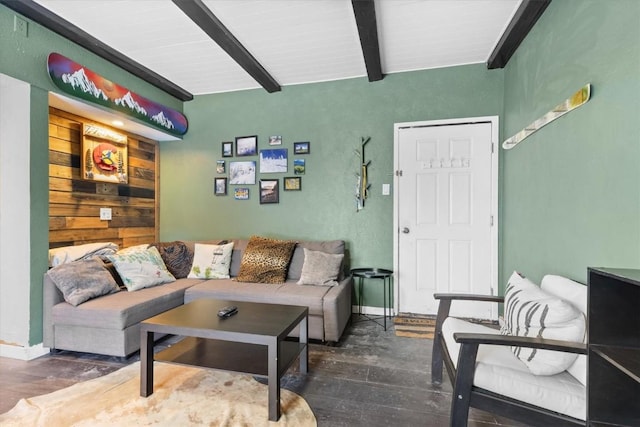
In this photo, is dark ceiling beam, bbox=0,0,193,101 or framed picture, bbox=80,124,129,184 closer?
dark ceiling beam, bbox=0,0,193,101

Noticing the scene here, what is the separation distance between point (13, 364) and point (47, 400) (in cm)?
78

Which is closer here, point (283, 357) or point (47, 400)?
point (47, 400)

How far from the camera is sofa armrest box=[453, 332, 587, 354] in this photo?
1.18 metres

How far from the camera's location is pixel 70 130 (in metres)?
2.79

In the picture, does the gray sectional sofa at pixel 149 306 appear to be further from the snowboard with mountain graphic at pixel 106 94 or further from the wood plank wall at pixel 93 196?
the snowboard with mountain graphic at pixel 106 94

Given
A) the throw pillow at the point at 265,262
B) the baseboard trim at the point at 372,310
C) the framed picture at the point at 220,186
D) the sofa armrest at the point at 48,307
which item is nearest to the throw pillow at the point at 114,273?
the sofa armrest at the point at 48,307

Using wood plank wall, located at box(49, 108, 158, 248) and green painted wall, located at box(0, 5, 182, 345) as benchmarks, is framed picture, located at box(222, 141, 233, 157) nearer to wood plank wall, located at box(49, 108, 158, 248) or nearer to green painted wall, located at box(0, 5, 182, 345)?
wood plank wall, located at box(49, 108, 158, 248)

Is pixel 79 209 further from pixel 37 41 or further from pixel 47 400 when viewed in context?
pixel 47 400

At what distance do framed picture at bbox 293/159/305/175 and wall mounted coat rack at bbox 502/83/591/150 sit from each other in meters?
2.10

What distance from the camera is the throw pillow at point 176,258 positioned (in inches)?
126

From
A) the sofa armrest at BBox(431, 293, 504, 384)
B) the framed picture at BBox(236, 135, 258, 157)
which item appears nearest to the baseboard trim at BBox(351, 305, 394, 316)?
the sofa armrest at BBox(431, 293, 504, 384)

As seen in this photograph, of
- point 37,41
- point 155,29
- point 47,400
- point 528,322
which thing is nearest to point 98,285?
point 47,400

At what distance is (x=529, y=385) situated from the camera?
1257 millimetres

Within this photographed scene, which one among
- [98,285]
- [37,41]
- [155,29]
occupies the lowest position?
[98,285]
